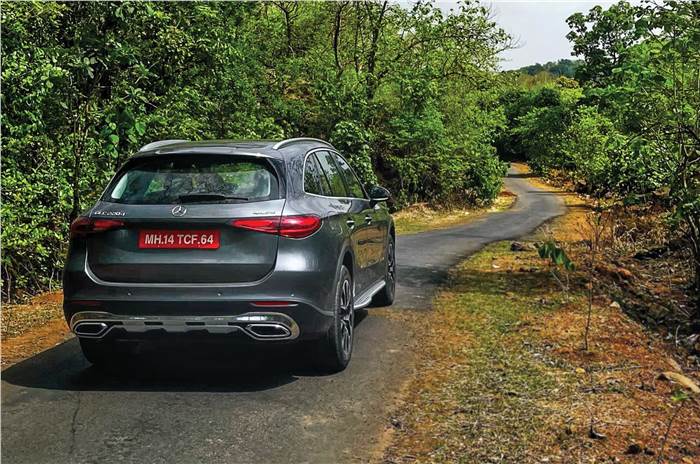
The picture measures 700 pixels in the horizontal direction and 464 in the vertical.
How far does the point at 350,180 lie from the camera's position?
740 centimetres

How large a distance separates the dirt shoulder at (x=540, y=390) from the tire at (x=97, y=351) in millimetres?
2471

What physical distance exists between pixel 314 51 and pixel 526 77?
72.3m

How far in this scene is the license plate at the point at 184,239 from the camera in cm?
509

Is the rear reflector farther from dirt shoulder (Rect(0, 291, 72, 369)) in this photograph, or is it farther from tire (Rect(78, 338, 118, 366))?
dirt shoulder (Rect(0, 291, 72, 369))

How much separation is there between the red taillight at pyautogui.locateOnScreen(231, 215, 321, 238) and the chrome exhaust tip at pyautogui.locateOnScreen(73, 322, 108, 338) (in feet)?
3.91

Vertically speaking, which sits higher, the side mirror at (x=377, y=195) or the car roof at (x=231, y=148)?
the car roof at (x=231, y=148)

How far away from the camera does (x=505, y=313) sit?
8430mm

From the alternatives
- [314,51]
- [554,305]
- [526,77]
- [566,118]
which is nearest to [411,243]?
[554,305]

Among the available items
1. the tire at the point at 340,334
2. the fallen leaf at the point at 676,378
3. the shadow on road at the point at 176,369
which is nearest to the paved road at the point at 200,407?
the shadow on road at the point at 176,369

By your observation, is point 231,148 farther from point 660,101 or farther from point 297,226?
point 660,101

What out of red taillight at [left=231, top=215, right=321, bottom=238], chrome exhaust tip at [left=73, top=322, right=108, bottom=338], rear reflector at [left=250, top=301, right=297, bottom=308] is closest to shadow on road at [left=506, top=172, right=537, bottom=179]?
red taillight at [left=231, top=215, right=321, bottom=238]

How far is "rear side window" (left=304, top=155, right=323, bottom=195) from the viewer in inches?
227

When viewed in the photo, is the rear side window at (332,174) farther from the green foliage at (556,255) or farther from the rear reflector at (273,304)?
the green foliage at (556,255)

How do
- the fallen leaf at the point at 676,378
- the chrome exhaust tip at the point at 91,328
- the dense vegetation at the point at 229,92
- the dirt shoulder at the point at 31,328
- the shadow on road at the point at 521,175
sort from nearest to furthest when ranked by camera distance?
the chrome exhaust tip at the point at 91,328 < the fallen leaf at the point at 676,378 < the dirt shoulder at the point at 31,328 < the dense vegetation at the point at 229,92 < the shadow on road at the point at 521,175
